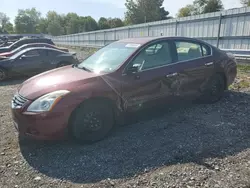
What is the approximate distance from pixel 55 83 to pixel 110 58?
1.15m

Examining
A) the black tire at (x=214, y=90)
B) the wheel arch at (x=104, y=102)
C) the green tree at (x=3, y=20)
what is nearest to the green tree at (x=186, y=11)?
the black tire at (x=214, y=90)

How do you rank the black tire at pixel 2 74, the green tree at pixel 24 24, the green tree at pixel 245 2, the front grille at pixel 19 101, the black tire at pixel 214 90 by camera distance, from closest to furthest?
1. the front grille at pixel 19 101
2. the black tire at pixel 214 90
3. the black tire at pixel 2 74
4. the green tree at pixel 245 2
5. the green tree at pixel 24 24

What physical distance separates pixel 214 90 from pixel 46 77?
370 centimetres

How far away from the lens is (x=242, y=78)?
7082 mm

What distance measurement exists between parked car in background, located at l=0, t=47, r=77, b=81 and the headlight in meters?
6.70

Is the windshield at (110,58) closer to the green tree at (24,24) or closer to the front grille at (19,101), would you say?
the front grille at (19,101)

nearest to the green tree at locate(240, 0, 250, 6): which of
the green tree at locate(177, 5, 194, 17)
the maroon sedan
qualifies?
the green tree at locate(177, 5, 194, 17)

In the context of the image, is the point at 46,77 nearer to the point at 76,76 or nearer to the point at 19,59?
the point at 76,76

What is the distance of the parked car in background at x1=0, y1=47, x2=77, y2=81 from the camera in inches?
343

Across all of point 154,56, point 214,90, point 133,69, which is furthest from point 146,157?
point 214,90

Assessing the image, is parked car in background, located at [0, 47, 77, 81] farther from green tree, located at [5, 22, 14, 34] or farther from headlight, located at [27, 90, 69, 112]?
green tree, located at [5, 22, 14, 34]

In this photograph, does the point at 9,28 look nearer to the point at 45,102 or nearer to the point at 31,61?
the point at 31,61

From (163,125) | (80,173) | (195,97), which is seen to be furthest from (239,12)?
(80,173)

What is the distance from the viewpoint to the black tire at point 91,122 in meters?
3.23
